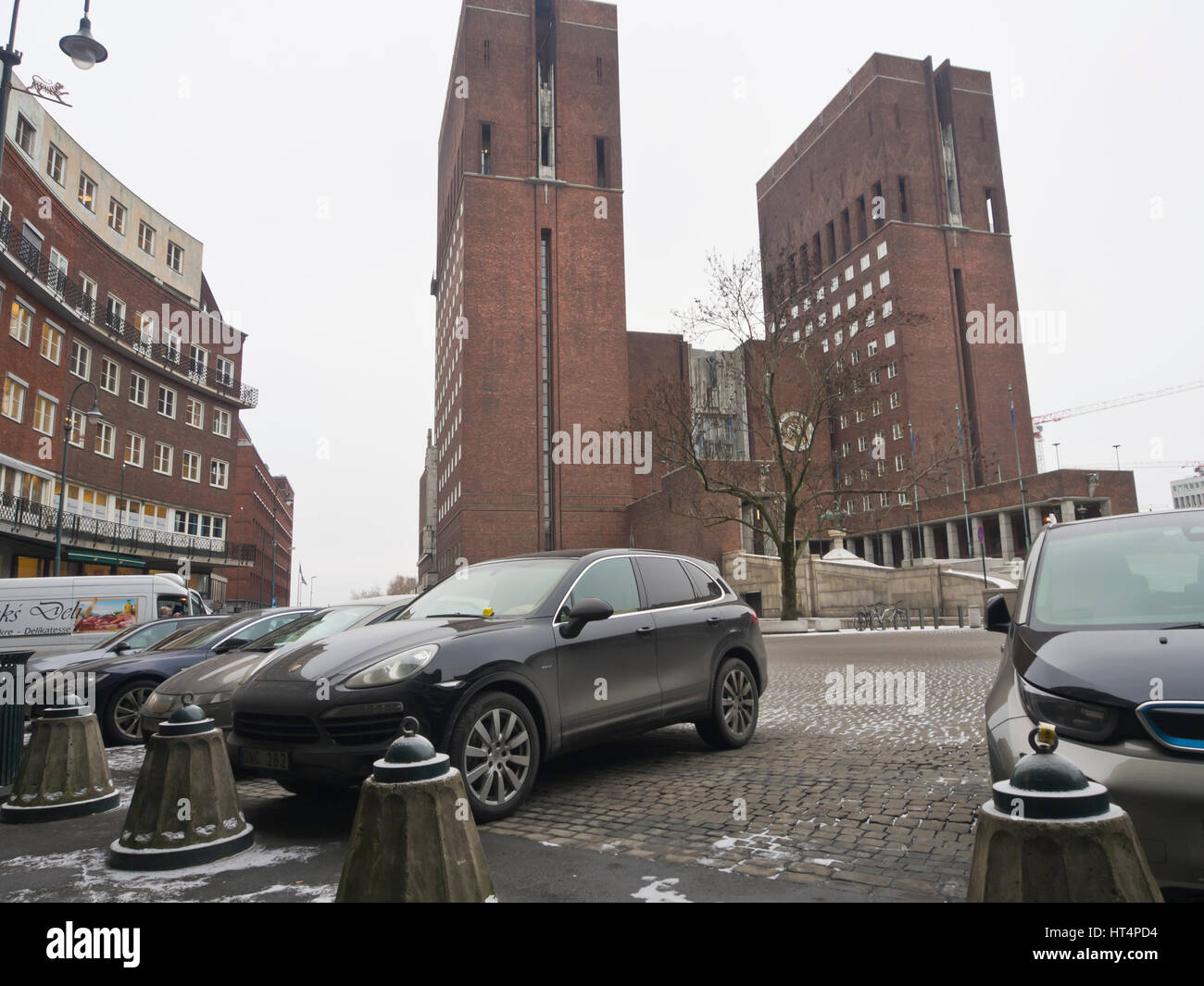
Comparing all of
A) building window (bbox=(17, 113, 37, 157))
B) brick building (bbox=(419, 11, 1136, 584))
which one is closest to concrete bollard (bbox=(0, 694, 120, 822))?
building window (bbox=(17, 113, 37, 157))

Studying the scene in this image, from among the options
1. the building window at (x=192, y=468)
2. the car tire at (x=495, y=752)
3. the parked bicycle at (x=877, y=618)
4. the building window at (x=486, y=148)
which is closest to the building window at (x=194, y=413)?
the building window at (x=192, y=468)

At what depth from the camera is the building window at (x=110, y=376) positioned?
128 ft

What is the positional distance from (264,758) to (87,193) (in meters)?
43.9

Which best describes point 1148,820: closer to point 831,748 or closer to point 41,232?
point 831,748

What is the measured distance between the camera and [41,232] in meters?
33.5

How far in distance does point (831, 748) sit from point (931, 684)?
5520 mm

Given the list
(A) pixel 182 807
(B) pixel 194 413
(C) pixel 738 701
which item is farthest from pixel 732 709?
(B) pixel 194 413

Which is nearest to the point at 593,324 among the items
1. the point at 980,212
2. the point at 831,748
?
the point at 980,212

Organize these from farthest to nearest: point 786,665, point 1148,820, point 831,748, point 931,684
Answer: point 786,665 → point 931,684 → point 831,748 → point 1148,820

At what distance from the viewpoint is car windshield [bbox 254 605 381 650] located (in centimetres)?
843

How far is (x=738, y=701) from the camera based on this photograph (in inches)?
287

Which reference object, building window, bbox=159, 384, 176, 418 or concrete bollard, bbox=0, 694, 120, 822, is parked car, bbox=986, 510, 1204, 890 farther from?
building window, bbox=159, 384, 176, 418

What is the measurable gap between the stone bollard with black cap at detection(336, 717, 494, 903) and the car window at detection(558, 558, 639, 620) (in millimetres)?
3076

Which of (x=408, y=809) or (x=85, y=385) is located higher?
(x=85, y=385)
